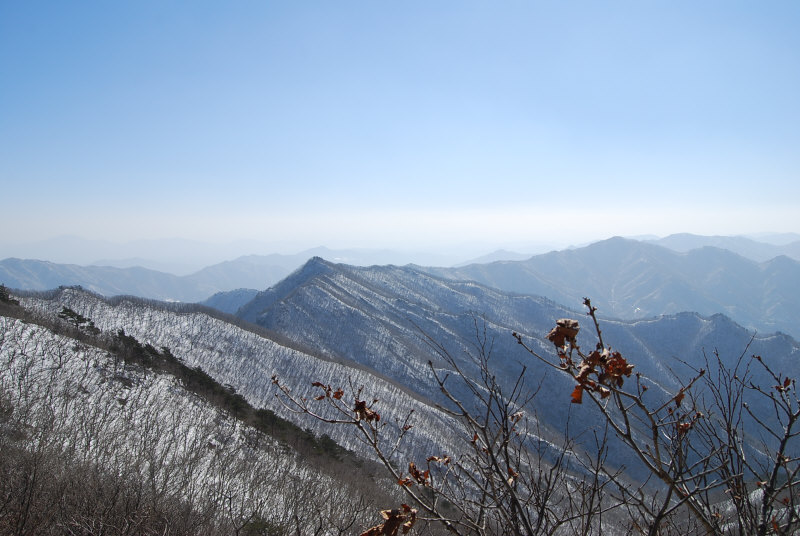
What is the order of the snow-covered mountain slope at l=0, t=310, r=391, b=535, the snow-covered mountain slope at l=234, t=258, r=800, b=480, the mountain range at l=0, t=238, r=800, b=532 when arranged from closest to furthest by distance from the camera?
the snow-covered mountain slope at l=0, t=310, r=391, b=535
the mountain range at l=0, t=238, r=800, b=532
the snow-covered mountain slope at l=234, t=258, r=800, b=480

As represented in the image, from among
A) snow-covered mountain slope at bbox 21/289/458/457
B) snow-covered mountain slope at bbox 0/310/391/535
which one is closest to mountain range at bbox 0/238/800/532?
snow-covered mountain slope at bbox 21/289/458/457

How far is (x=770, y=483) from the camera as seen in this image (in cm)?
312

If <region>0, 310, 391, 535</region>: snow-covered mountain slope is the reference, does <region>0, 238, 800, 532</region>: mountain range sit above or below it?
below

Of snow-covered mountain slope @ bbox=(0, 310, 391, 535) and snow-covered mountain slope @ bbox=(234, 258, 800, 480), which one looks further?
snow-covered mountain slope @ bbox=(234, 258, 800, 480)

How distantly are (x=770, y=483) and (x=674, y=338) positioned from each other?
214336 millimetres

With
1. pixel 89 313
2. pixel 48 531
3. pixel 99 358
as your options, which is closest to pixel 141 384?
pixel 99 358

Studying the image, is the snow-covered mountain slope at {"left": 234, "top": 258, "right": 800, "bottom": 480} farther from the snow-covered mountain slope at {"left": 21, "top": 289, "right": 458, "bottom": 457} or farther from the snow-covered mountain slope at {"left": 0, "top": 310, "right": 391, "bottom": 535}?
the snow-covered mountain slope at {"left": 0, "top": 310, "right": 391, "bottom": 535}

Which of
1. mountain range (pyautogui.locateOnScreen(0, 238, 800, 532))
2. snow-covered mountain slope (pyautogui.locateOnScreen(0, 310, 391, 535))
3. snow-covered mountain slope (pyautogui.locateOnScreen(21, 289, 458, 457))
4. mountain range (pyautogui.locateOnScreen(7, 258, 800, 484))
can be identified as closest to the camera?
snow-covered mountain slope (pyautogui.locateOnScreen(0, 310, 391, 535))

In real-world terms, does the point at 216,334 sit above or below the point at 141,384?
below

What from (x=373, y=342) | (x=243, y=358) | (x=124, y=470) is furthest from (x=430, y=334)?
(x=124, y=470)

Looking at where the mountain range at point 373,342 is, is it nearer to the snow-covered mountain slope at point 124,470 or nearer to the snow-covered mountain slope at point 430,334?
the snow-covered mountain slope at point 430,334

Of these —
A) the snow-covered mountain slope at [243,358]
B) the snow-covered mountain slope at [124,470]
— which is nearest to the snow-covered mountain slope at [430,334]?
the snow-covered mountain slope at [243,358]

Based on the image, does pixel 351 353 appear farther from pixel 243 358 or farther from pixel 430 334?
pixel 243 358

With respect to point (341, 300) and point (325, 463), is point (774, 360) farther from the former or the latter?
point (325, 463)
